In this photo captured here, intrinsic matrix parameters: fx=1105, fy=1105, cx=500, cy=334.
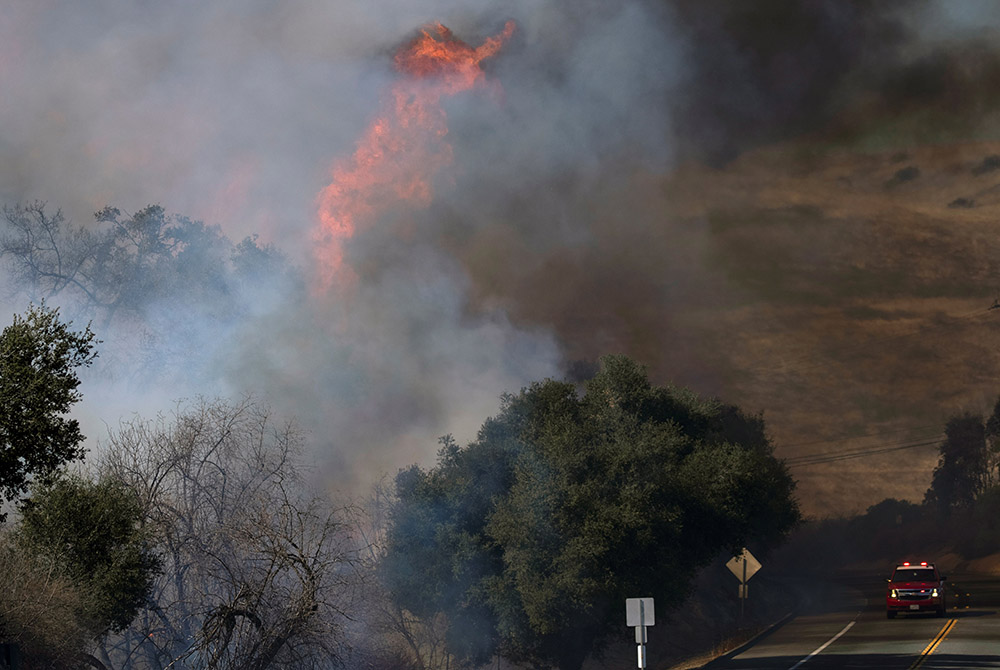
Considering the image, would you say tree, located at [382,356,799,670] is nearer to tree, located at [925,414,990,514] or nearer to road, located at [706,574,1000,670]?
road, located at [706,574,1000,670]

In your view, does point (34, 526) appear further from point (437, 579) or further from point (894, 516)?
point (894, 516)

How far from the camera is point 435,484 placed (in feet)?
148

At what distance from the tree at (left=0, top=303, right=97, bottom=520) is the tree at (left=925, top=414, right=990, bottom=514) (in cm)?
16688

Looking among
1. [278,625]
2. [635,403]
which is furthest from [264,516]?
[635,403]

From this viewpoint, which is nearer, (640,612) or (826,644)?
(640,612)

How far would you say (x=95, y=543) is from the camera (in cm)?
2955

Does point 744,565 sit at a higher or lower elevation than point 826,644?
higher

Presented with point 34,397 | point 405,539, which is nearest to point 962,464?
point 405,539

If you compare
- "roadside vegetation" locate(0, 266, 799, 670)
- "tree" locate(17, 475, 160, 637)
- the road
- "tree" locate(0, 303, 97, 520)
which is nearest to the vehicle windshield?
the road

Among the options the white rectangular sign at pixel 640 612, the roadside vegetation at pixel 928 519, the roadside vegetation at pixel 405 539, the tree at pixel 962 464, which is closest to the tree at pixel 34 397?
the roadside vegetation at pixel 405 539

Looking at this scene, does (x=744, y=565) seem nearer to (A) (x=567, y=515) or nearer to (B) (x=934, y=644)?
(B) (x=934, y=644)

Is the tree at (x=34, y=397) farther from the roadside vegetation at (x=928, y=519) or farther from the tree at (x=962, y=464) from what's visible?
the tree at (x=962, y=464)

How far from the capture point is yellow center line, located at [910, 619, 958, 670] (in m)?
32.2

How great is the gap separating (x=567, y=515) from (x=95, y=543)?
1693 cm
